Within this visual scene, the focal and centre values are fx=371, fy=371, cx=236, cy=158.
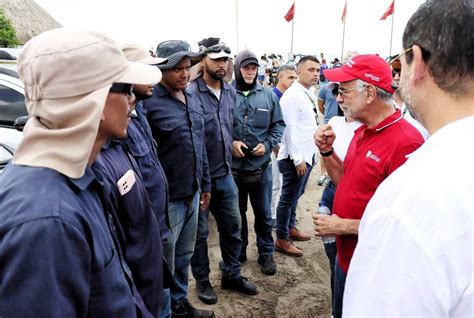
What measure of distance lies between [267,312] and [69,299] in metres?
2.41

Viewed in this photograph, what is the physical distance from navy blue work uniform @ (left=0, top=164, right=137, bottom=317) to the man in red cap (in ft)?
4.87

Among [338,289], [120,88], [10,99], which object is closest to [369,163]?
[338,289]

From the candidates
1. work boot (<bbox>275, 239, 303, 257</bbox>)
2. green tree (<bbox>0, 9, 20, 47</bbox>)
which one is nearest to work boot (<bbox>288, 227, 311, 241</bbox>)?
work boot (<bbox>275, 239, 303, 257</bbox>)

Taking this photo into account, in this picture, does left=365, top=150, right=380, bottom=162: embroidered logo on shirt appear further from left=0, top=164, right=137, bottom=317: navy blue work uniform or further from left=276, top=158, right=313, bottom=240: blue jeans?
left=276, top=158, right=313, bottom=240: blue jeans

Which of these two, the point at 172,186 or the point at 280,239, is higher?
the point at 172,186

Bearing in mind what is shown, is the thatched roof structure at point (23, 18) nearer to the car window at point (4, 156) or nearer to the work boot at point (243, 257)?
the car window at point (4, 156)

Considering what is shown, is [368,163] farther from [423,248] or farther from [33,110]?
[33,110]

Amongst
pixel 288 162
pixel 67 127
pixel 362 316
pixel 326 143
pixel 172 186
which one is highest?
pixel 67 127

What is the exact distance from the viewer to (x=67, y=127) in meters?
1.05

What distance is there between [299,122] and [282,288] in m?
1.87

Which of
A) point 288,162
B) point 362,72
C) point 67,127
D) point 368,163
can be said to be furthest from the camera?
point 288,162

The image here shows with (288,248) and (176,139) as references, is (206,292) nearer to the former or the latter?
(288,248)

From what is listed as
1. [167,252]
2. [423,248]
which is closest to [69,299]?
[423,248]

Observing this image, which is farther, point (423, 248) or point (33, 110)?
point (33, 110)
